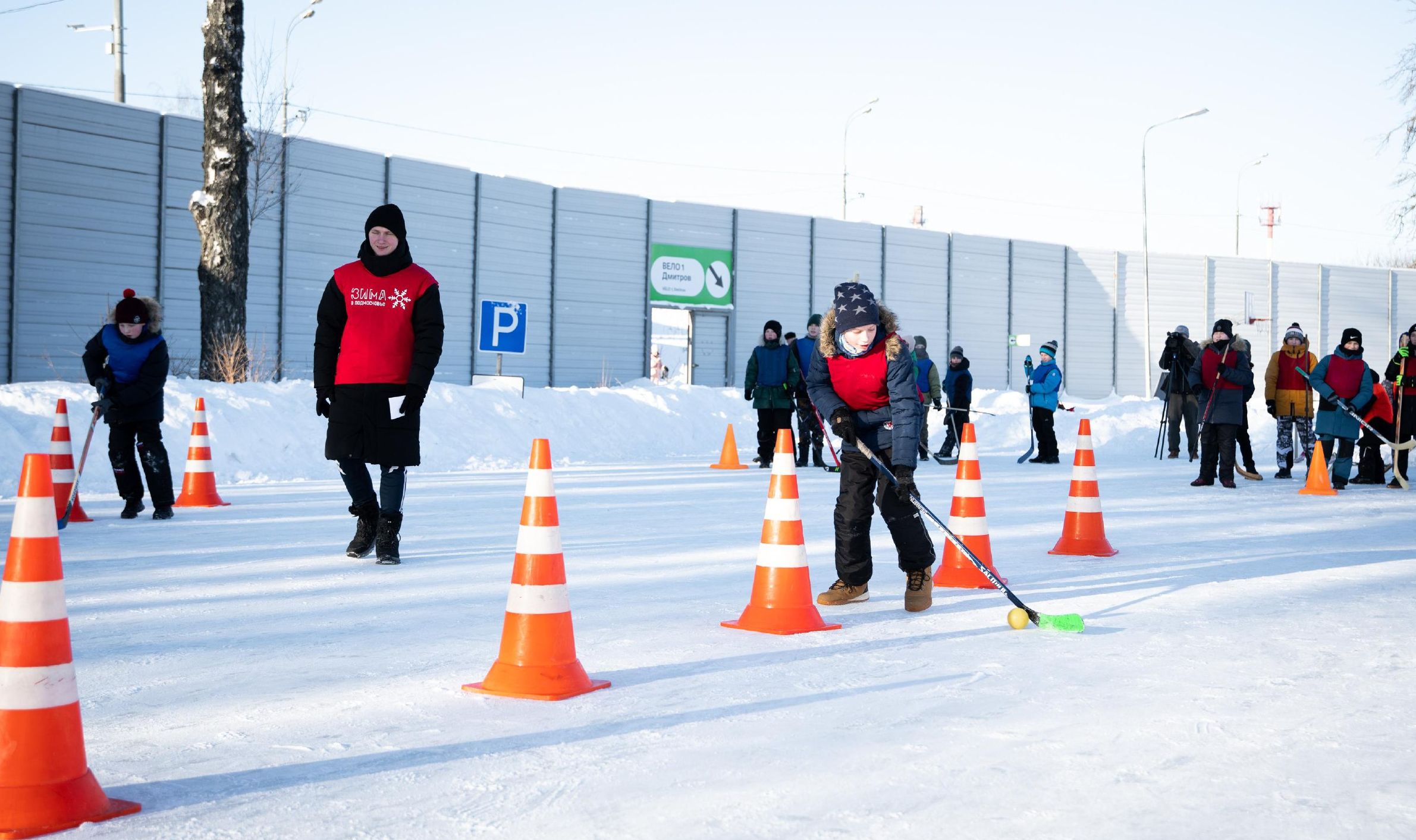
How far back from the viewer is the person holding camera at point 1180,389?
19719mm

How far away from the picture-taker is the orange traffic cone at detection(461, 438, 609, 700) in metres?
4.18

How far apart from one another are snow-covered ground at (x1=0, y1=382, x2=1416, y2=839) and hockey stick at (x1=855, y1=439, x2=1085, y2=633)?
83 mm

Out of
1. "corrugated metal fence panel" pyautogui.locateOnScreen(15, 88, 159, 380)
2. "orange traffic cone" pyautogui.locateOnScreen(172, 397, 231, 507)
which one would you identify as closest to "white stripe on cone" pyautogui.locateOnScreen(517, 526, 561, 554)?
"orange traffic cone" pyautogui.locateOnScreen(172, 397, 231, 507)

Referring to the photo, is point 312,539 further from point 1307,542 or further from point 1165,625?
point 1307,542

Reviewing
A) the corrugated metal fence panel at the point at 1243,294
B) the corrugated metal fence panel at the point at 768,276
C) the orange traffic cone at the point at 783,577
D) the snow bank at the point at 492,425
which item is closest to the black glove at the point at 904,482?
the orange traffic cone at the point at 783,577

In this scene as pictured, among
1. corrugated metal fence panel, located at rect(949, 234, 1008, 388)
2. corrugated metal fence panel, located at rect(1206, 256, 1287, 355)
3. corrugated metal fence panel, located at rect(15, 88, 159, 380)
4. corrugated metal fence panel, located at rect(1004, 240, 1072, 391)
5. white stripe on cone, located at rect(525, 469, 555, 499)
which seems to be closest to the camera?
white stripe on cone, located at rect(525, 469, 555, 499)

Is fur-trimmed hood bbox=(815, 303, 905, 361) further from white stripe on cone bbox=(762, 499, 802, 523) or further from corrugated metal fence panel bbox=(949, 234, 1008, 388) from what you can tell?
corrugated metal fence panel bbox=(949, 234, 1008, 388)

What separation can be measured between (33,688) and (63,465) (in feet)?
23.3

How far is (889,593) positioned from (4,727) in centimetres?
458

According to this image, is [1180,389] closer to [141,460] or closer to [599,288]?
[599,288]

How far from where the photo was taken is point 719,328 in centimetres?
3378

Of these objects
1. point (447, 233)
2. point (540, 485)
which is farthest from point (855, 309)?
point (447, 233)

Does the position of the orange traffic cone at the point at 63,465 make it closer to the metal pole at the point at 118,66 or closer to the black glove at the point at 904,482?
the black glove at the point at 904,482

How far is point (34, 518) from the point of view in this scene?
299 centimetres
